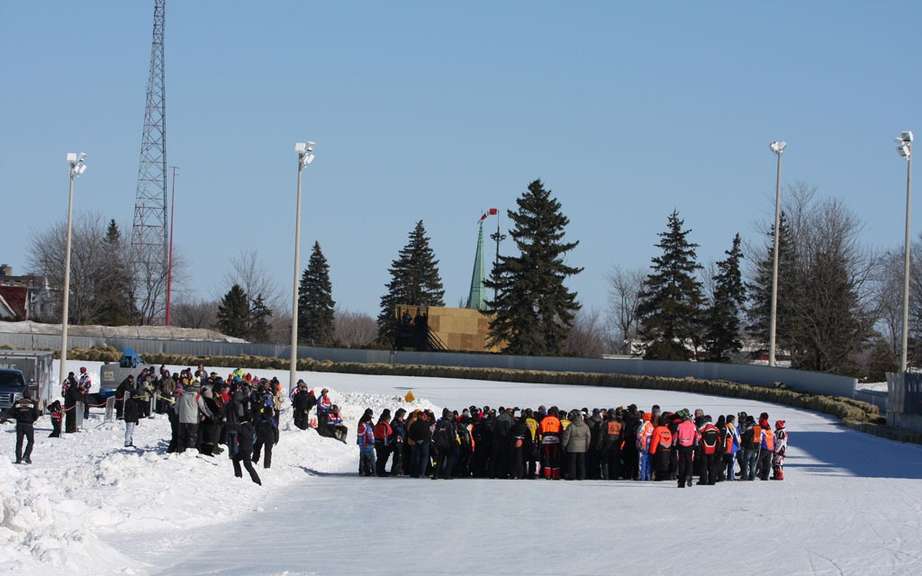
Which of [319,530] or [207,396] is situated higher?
[207,396]

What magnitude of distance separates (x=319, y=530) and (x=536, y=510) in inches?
149

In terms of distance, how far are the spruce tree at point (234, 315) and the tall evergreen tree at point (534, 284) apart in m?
31.7

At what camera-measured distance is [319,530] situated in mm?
17422

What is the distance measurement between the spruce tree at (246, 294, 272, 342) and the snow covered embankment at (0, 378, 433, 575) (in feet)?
238

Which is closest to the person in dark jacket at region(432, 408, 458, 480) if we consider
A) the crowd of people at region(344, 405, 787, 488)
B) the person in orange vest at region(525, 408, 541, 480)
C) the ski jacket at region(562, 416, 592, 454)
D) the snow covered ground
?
the crowd of people at region(344, 405, 787, 488)

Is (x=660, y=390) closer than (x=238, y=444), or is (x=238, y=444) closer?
(x=238, y=444)

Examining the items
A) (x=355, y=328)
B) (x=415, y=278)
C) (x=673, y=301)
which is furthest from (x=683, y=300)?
(x=355, y=328)

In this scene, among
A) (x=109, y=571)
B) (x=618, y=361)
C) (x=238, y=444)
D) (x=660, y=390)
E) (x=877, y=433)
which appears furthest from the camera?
(x=618, y=361)

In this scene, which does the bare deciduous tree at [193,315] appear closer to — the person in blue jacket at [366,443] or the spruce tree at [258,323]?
the spruce tree at [258,323]

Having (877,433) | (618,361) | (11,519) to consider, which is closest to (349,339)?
(618,361)

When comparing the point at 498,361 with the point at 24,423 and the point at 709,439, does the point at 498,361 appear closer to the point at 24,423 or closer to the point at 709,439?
the point at 709,439

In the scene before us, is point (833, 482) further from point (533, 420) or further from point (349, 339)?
point (349, 339)

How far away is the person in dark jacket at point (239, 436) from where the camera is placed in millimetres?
20997

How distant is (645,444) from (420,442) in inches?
178
